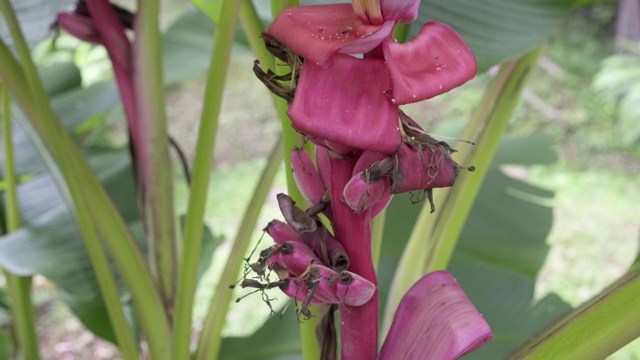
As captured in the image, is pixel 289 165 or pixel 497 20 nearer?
pixel 289 165

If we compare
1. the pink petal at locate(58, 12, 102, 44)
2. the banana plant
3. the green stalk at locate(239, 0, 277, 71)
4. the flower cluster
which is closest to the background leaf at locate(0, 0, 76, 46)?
the banana plant

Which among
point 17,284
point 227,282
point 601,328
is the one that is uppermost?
point 601,328

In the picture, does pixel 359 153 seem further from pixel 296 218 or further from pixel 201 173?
pixel 201 173

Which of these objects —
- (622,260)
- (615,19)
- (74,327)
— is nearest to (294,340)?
(74,327)

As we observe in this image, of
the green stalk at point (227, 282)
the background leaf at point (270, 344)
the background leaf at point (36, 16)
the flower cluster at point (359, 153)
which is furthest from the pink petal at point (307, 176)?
the background leaf at point (36, 16)

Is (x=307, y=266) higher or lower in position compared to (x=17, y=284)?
higher

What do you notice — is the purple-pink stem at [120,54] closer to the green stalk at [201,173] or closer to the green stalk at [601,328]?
the green stalk at [201,173]

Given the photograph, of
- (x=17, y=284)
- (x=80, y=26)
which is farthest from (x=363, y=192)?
(x=17, y=284)

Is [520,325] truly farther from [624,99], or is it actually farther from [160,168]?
[624,99]
